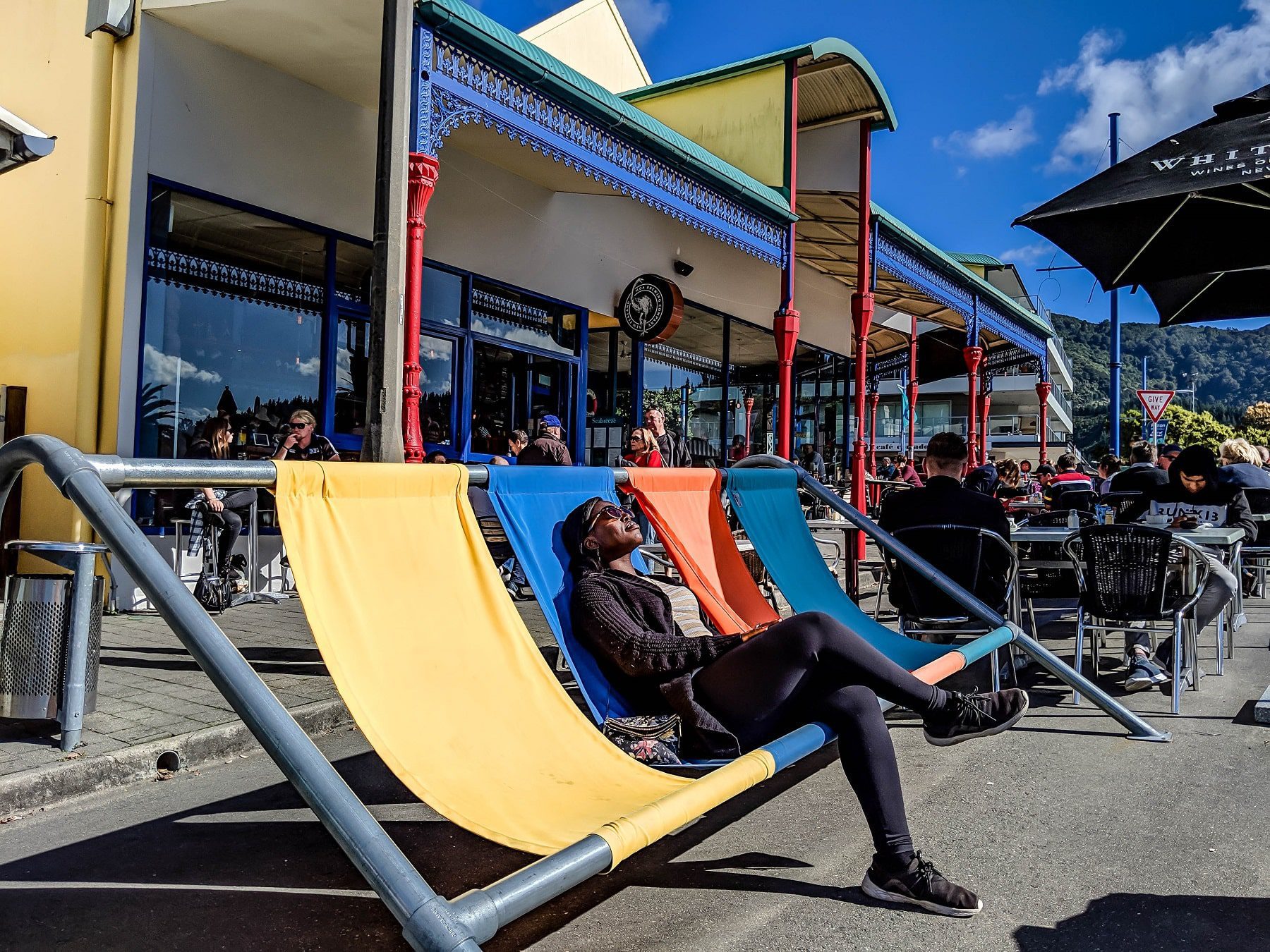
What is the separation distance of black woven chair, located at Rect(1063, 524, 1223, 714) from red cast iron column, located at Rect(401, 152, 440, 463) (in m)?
4.32

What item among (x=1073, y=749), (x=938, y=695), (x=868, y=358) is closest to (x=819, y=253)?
(x=868, y=358)

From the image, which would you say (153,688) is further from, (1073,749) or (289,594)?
(1073,749)

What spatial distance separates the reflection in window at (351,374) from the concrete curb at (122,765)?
16.8ft

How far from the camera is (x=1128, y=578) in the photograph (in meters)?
5.62

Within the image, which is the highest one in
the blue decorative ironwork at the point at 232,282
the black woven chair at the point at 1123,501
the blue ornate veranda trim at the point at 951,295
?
the blue ornate veranda trim at the point at 951,295

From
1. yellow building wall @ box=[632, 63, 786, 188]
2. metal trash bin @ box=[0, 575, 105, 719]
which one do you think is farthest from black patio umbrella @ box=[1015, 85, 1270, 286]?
metal trash bin @ box=[0, 575, 105, 719]

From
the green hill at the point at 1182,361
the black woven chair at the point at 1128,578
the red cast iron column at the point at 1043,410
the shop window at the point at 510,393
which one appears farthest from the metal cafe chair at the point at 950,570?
the green hill at the point at 1182,361

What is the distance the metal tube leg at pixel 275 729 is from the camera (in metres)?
1.78

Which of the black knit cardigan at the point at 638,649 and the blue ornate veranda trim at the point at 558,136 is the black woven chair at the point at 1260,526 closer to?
the blue ornate veranda trim at the point at 558,136

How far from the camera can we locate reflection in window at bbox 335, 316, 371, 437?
9.35 m

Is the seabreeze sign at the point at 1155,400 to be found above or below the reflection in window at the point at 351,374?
above

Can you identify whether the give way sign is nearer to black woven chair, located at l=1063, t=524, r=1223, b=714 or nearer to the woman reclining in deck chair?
black woven chair, located at l=1063, t=524, r=1223, b=714

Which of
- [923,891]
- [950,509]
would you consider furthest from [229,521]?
[923,891]

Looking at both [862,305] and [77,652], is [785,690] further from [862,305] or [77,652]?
[862,305]
